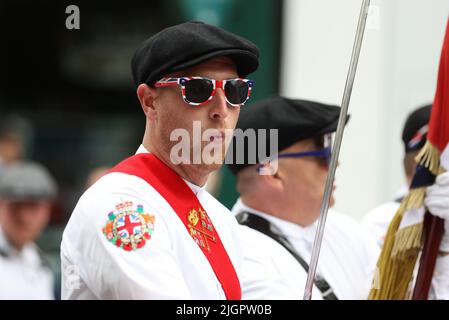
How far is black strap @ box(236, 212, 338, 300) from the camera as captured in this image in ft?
13.2

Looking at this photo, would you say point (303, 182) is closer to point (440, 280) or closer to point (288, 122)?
point (288, 122)

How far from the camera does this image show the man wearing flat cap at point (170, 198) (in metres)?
2.63

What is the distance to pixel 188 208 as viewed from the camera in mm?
2941

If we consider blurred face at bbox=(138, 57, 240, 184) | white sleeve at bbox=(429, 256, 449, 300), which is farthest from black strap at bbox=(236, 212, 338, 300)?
blurred face at bbox=(138, 57, 240, 184)

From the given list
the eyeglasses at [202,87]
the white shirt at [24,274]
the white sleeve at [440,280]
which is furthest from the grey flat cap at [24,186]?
the eyeglasses at [202,87]

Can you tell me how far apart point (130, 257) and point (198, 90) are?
569 millimetres

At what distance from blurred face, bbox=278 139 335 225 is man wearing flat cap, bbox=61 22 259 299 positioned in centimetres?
108

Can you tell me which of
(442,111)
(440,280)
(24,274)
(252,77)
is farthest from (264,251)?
(252,77)

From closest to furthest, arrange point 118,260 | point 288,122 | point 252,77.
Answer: point 118,260 → point 288,122 → point 252,77

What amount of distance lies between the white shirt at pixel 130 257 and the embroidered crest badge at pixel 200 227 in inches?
1.7

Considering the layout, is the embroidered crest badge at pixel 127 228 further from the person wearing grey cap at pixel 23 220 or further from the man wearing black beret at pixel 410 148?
the person wearing grey cap at pixel 23 220

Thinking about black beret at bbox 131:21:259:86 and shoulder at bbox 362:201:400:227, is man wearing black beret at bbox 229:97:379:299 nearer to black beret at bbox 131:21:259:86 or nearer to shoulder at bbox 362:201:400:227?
shoulder at bbox 362:201:400:227
